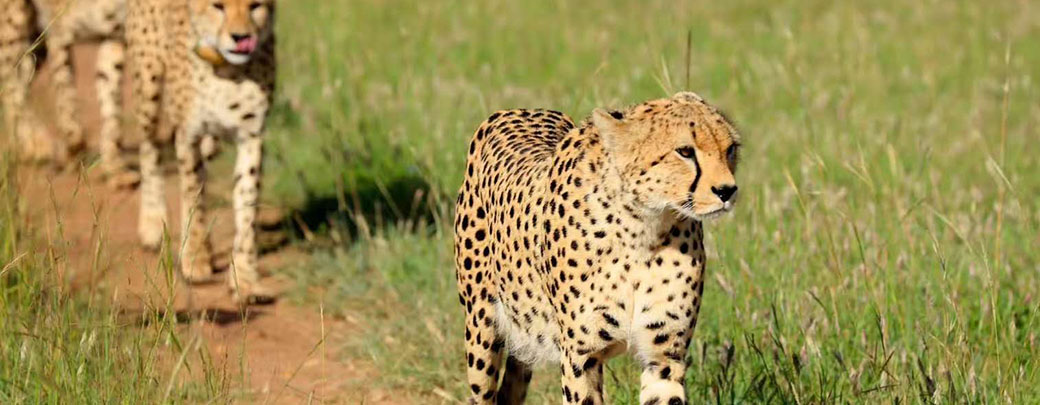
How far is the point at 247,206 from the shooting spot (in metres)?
6.20

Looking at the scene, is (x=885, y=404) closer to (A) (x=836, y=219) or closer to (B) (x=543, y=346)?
(B) (x=543, y=346)

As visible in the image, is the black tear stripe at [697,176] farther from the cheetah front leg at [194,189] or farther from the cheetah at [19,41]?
the cheetah at [19,41]

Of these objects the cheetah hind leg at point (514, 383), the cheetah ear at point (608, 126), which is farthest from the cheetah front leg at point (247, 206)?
the cheetah ear at point (608, 126)

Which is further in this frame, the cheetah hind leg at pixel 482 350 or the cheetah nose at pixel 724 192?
the cheetah hind leg at pixel 482 350

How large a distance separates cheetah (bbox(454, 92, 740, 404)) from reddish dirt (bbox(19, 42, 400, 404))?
1.88 ft

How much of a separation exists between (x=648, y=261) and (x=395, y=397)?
1.62 m

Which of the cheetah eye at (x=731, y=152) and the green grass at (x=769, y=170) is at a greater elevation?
the cheetah eye at (x=731, y=152)

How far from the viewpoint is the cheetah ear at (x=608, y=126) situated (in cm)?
368

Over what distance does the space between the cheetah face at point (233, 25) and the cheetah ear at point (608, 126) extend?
8.64ft

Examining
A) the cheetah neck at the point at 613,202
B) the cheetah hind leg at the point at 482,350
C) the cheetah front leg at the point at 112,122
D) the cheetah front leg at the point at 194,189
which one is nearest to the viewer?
the cheetah neck at the point at 613,202

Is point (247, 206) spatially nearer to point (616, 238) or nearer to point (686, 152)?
point (616, 238)

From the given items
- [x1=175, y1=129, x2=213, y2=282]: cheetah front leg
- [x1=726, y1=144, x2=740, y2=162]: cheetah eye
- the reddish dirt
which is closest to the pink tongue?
[x1=175, y1=129, x2=213, y2=282]: cheetah front leg

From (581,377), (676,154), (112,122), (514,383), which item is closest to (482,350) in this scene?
(514,383)

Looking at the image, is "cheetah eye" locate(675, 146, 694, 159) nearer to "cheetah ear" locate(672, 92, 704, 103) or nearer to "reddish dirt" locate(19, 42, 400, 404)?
"cheetah ear" locate(672, 92, 704, 103)
